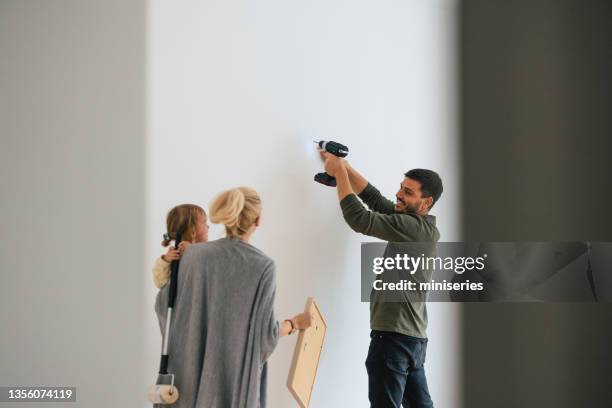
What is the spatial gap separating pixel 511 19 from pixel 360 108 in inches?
28.3

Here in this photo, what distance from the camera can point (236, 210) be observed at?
190cm

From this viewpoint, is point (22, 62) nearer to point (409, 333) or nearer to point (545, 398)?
point (409, 333)

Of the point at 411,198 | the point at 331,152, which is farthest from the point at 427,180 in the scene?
the point at 331,152

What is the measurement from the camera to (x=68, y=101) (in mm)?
2123

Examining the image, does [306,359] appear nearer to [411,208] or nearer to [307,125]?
[411,208]

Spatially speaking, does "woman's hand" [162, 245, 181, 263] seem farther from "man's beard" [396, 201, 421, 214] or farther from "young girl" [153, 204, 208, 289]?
"man's beard" [396, 201, 421, 214]

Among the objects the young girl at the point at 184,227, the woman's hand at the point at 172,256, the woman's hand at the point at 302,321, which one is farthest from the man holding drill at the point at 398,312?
the woman's hand at the point at 172,256

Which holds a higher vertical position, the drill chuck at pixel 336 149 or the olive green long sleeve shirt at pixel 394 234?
the drill chuck at pixel 336 149

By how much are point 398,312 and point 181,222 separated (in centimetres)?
87

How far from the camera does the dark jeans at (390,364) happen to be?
231cm

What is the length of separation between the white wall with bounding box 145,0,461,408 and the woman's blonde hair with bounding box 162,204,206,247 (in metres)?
0.09

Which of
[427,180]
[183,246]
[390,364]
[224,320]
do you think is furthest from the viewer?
[427,180]

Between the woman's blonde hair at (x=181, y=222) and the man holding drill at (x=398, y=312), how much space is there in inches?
21.7

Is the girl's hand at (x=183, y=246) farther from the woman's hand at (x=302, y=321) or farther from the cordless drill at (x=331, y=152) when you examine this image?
the cordless drill at (x=331, y=152)
